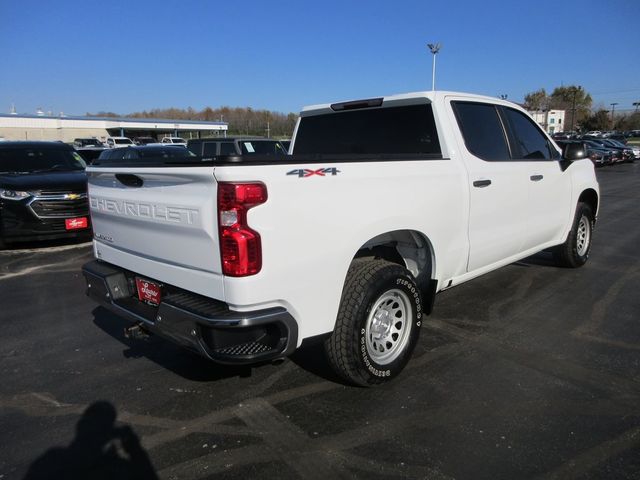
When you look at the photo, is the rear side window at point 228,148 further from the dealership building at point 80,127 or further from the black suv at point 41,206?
the dealership building at point 80,127

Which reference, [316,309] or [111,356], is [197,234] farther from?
[111,356]

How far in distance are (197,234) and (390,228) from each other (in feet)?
4.17

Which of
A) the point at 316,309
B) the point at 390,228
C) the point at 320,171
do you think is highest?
the point at 320,171

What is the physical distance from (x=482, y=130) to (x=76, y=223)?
264 inches

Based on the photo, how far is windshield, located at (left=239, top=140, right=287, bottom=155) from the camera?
46.4ft

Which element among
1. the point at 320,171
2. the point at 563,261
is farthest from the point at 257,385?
the point at 563,261

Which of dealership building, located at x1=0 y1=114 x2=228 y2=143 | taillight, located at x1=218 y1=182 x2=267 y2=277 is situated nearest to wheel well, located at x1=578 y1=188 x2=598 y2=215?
taillight, located at x1=218 y1=182 x2=267 y2=277

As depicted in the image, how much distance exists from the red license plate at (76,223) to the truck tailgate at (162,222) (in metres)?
4.94

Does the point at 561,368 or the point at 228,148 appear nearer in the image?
the point at 561,368

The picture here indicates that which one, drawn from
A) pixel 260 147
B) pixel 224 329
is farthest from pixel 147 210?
pixel 260 147

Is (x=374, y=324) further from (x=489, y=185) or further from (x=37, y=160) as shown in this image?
(x=37, y=160)

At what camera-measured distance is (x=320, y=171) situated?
9.08ft

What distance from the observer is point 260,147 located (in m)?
15.0

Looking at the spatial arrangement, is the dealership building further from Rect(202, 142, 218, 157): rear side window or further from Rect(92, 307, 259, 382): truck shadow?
Rect(92, 307, 259, 382): truck shadow
